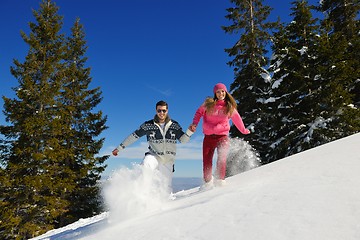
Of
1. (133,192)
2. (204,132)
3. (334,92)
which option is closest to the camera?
(133,192)

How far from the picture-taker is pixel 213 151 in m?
5.45

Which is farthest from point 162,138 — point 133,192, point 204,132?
point 133,192

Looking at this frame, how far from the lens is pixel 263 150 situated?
17.2 m

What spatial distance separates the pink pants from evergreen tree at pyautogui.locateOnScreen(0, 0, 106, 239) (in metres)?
12.5

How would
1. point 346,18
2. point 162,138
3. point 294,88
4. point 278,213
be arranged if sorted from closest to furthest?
point 278,213 < point 162,138 < point 294,88 < point 346,18

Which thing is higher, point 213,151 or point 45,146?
point 45,146

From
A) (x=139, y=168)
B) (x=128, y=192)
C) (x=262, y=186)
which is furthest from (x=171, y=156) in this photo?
(x=262, y=186)

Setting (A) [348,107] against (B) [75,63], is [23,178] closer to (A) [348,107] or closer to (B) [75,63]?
(B) [75,63]

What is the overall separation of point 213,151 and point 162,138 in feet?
3.35

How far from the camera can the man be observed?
16.9 ft

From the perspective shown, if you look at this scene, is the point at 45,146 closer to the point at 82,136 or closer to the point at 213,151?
the point at 82,136

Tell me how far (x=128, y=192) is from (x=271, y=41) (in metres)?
18.4

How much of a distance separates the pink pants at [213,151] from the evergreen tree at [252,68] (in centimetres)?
1197

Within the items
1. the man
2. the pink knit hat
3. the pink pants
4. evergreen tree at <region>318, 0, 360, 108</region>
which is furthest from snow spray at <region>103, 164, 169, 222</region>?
evergreen tree at <region>318, 0, 360, 108</region>
